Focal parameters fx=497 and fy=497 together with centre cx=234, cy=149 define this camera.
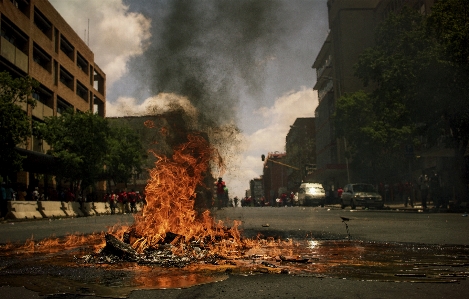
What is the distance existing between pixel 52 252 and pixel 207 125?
176 inches

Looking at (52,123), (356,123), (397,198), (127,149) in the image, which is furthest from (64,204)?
(397,198)

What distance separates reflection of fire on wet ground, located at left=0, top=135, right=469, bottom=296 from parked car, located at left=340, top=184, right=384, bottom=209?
2536 cm

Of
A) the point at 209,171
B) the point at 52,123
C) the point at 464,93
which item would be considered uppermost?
the point at 52,123

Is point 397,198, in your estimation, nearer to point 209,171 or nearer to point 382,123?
point 382,123

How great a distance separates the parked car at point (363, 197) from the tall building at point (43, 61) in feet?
71.0

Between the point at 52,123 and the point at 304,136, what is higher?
the point at 304,136

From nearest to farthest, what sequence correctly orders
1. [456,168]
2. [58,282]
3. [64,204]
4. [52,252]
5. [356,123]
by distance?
[58,282] → [52,252] → [456,168] → [64,204] → [356,123]

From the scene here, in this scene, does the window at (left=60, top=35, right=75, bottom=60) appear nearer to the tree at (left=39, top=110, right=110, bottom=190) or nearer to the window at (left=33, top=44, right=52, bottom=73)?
the window at (left=33, top=44, right=52, bottom=73)

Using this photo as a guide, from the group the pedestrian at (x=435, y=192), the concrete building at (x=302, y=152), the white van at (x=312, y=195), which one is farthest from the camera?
the concrete building at (x=302, y=152)

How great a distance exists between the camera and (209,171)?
1089 centimetres

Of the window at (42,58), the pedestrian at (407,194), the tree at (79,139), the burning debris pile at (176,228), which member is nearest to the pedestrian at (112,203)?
the tree at (79,139)

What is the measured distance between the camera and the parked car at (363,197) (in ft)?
112

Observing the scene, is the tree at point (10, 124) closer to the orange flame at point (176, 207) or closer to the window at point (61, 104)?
the orange flame at point (176, 207)

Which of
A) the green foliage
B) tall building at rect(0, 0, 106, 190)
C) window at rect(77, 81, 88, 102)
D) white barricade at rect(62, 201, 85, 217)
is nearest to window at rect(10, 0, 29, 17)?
tall building at rect(0, 0, 106, 190)
